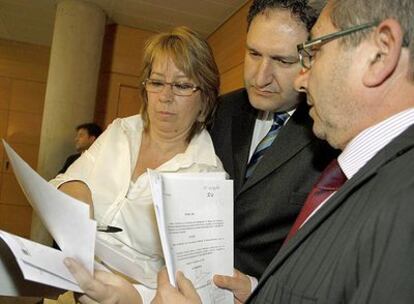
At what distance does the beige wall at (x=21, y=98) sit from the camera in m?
6.52

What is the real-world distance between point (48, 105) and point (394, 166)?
4.53m

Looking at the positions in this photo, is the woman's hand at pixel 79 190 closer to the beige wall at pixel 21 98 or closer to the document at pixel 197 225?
the document at pixel 197 225

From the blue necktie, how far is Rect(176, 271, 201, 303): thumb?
1.90ft

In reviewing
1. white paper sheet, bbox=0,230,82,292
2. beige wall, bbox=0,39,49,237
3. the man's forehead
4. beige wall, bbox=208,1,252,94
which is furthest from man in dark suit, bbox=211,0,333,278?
beige wall, bbox=0,39,49,237

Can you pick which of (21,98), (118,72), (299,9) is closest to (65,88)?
(118,72)

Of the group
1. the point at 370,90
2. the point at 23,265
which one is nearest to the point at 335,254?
the point at 370,90

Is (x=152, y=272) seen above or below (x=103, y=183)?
below

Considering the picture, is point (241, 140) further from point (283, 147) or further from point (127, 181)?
point (127, 181)

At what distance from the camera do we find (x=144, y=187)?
4.40 ft

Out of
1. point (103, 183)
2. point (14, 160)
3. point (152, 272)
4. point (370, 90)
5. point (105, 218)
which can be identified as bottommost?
point (152, 272)

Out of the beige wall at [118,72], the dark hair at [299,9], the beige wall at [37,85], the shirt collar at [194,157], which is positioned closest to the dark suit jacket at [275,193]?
the shirt collar at [194,157]

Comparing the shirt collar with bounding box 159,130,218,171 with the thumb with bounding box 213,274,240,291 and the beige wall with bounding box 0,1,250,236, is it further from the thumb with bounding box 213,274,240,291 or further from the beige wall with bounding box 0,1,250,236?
the beige wall with bounding box 0,1,250,236

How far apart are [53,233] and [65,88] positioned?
4061mm

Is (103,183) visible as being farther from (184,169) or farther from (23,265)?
(23,265)
